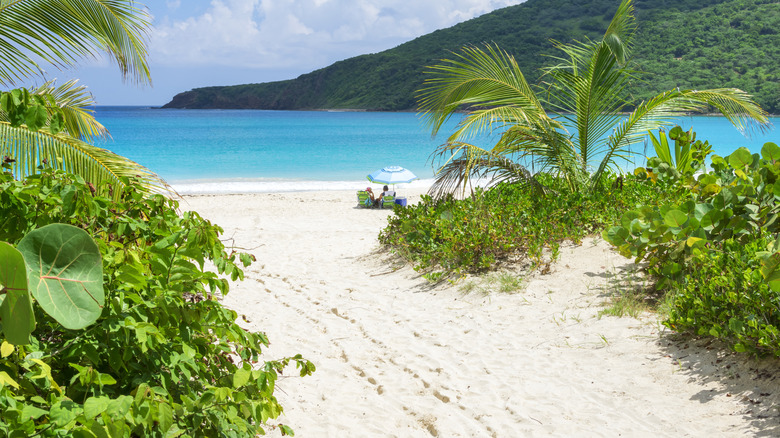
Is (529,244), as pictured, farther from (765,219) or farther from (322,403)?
(322,403)

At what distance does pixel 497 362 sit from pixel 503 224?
257 centimetres

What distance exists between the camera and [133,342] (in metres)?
1.94

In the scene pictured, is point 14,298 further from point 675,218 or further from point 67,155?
point 675,218

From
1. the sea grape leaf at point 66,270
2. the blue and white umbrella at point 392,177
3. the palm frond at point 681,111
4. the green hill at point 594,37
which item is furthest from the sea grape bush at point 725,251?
the green hill at point 594,37

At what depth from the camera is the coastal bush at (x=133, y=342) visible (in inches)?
65.9

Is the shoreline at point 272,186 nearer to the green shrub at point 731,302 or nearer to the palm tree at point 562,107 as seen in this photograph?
the palm tree at point 562,107

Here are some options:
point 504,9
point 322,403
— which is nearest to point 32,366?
point 322,403

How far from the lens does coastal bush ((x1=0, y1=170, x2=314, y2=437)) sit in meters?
1.67

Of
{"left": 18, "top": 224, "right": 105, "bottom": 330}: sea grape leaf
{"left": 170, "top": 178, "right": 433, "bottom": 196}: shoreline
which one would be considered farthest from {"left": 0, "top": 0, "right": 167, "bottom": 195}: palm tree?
{"left": 170, "top": 178, "right": 433, "bottom": 196}: shoreline

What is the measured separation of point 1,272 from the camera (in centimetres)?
74

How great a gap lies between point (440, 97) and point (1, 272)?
7.25m

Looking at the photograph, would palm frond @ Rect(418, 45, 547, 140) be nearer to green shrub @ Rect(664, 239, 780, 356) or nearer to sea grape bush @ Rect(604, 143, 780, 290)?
sea grape bush @ Rect(604, 143, 780, 290)

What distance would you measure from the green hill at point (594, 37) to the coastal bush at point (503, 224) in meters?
16.9

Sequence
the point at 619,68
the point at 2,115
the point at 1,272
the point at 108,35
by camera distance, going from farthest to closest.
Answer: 1. the point at 619,68
2. the point at 108,35
3. the point at 2,115
4. the point at 1,272
